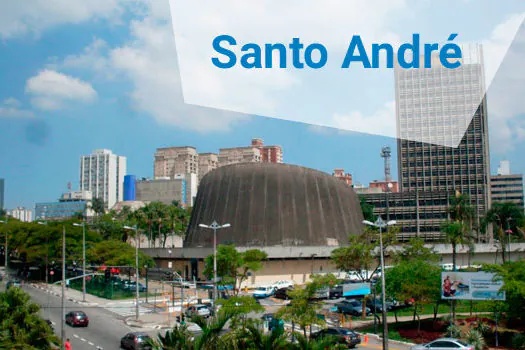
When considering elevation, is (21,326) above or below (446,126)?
below

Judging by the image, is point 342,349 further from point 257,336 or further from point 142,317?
point 142,317

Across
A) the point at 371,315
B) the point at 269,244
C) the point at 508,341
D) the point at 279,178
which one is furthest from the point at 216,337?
the point at 279,178

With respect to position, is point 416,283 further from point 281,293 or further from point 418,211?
point 418,211

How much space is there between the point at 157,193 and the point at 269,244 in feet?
392

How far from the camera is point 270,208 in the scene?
7031 cm

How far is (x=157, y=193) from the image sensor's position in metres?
182

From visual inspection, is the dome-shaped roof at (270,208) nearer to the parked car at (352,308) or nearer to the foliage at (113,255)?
the foliage at (113,255)

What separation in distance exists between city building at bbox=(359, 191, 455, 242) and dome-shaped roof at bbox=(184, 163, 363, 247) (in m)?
40.2

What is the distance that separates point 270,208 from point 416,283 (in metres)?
39.8

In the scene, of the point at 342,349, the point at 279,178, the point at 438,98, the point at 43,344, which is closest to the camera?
the point at 342,349

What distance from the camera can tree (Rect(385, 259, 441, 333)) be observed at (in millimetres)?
30938

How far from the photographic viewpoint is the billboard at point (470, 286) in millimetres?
28236

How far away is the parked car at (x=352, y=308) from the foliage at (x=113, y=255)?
78.4 ft

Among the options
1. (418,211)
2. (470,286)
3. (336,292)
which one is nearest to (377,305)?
(336,292)
